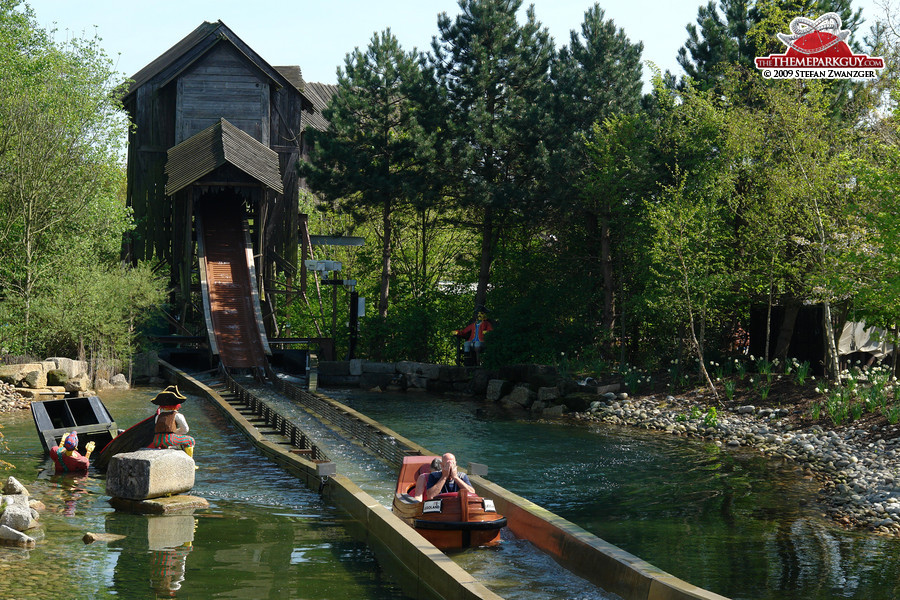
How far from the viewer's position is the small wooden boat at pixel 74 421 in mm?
16000

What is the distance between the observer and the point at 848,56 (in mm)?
26594

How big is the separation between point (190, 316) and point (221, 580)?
25.3m

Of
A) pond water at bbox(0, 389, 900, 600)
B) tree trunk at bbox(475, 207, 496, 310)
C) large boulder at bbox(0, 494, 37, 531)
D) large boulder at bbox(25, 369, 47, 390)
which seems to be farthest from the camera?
tree trunk at bbox(475, 207, 496, 310)

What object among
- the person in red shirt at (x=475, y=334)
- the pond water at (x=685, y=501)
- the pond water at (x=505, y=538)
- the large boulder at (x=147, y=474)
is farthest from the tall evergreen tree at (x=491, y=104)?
the large boulder at (x=147, y=474)

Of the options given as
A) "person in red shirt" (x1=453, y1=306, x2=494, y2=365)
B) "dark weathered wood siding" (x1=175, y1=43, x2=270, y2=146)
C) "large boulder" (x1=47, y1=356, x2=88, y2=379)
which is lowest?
"large boulder" (x1=47, y1=356, x2=88, y2=379)

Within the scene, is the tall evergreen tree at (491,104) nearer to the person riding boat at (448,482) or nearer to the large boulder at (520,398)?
the large boulder at (520,398)

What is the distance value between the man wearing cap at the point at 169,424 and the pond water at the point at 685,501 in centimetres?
541

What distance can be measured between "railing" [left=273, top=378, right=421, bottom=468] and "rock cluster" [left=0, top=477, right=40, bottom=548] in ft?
20.2

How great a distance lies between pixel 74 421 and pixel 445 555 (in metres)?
9.24

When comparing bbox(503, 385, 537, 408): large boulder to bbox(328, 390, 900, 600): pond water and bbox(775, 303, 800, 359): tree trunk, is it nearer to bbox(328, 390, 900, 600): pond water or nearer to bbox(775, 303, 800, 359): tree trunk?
bbox(328, 390, 900, 600): pond water

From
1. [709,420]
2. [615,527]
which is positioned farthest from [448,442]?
[615,527]

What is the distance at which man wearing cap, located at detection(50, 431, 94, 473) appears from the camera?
15336 millimetres

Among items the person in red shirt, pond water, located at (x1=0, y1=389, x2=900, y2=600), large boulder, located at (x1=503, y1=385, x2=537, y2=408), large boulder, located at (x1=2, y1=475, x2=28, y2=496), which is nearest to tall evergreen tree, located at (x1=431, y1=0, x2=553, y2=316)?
the person in red shirt

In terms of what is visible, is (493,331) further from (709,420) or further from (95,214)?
(95,214)
